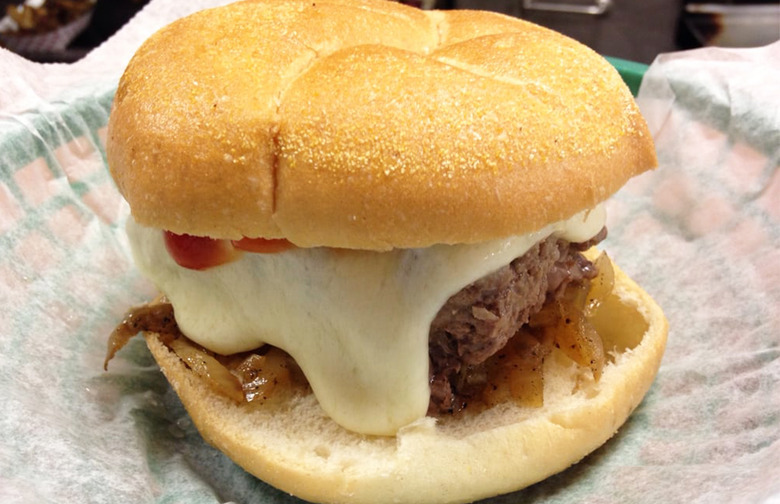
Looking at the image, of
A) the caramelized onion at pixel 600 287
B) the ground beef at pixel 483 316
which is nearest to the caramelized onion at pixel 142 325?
the ground beef at pixel 483 316

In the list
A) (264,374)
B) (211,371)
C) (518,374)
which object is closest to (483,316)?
(518,374)

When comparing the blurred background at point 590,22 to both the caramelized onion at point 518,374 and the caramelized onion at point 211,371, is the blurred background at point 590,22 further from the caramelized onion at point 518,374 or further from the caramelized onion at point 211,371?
the caramelized onion at point 518,374

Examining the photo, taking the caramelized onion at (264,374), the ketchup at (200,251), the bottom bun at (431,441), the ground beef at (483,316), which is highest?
the ketchup at (200,251)

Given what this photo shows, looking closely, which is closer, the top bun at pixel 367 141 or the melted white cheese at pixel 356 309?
the top bun at pixel 367 141

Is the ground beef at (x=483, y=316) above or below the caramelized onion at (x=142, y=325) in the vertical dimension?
above

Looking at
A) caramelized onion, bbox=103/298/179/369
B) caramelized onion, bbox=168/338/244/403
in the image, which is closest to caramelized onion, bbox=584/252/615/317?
caramelized onion, bbox=168/338/244/403

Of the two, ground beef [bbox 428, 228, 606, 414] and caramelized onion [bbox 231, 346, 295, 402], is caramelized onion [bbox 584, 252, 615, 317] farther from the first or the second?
caramelized onion [bbox 231, 346, 295, 402]
